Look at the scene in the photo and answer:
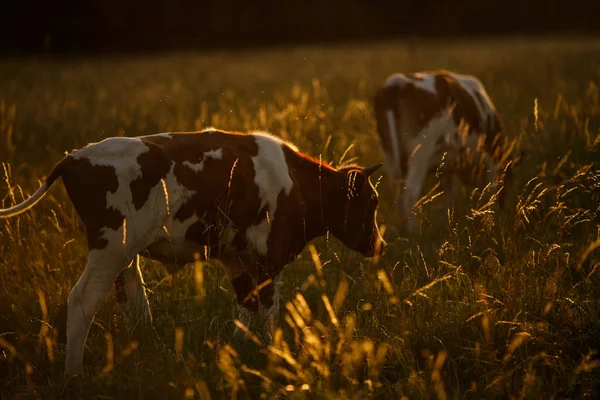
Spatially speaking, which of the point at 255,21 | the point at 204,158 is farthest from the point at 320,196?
the point at 255,21

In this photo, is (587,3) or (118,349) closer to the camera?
(118,349)

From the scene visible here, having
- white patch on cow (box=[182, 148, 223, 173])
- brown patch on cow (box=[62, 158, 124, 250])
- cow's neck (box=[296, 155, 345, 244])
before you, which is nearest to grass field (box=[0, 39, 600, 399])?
cow's neck (box=[296, 155, 345, 244])

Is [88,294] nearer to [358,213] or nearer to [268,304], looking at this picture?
[268,304]

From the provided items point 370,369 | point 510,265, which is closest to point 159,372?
→ point 370,369

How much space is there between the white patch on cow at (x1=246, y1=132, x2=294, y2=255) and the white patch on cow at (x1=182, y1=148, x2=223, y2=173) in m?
0.22

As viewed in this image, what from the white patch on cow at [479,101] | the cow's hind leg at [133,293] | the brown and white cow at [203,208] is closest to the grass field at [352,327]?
the cow's hind leg at [133,293]

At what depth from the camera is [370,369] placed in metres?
3.31

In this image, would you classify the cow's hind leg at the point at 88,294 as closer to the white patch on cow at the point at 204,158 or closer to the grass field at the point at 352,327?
the grass field at the point at 352,327

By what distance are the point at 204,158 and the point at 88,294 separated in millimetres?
961

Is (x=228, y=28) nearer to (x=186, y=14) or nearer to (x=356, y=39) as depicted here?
(x=186, y=14)

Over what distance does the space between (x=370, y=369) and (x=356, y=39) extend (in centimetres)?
5722

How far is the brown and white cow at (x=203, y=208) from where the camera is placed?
344 cm

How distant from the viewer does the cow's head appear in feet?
14.5

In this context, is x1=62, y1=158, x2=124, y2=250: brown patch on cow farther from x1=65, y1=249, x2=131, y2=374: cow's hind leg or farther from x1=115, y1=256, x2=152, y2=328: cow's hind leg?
x1=115, y1=256, x2=152, y2=328: cow's hind leg
